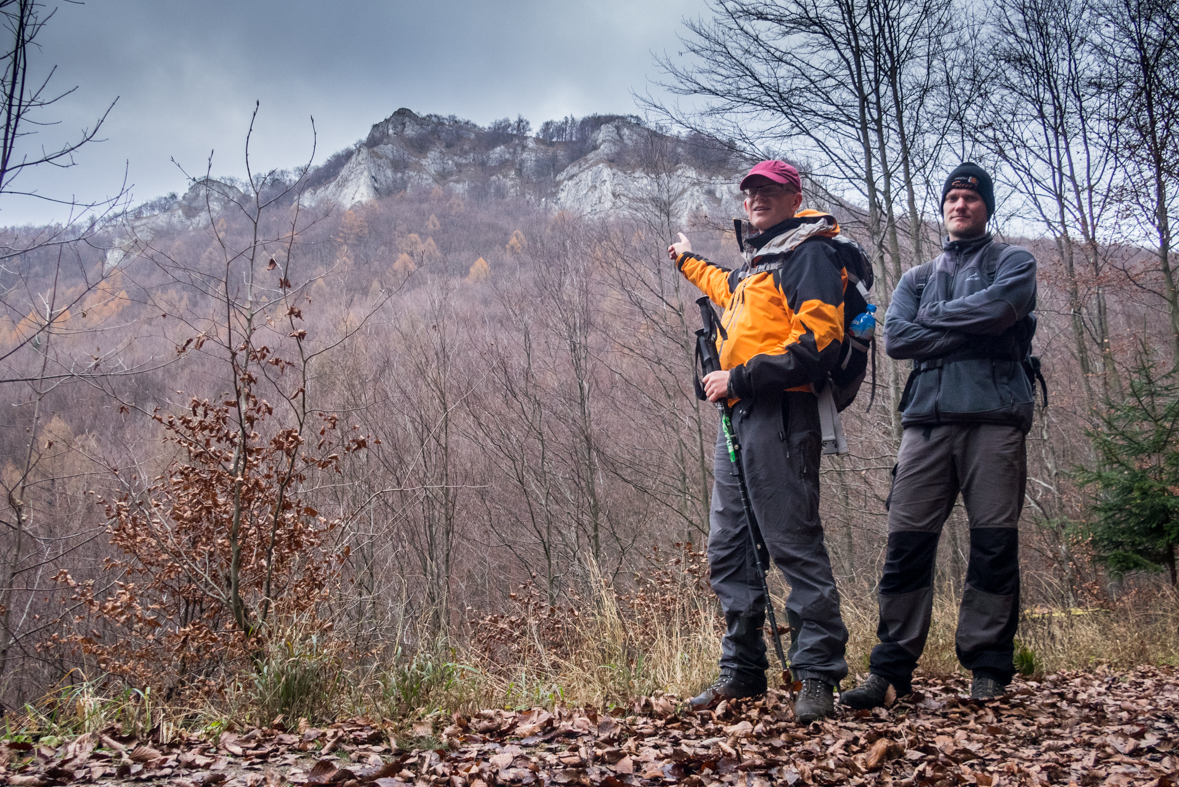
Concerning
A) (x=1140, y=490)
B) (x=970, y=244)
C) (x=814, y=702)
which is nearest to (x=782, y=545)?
(x=814, y=702)

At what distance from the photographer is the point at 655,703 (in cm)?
270

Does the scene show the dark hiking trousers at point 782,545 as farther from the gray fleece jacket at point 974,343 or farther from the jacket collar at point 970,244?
the jacket collar at point 970,244

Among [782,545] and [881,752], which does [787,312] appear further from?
[881,752]

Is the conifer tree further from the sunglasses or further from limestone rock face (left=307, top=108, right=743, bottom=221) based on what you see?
limestone rock face (left=307, top=108, right=743, bottom=221)

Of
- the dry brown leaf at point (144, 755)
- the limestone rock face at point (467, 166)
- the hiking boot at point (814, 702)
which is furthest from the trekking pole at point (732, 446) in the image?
the limestone rock face at point (467, 166)

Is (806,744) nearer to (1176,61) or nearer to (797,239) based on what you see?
(797,239)

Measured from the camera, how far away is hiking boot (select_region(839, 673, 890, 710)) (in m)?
2.78

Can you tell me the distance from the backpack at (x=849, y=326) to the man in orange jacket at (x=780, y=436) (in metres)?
0.07

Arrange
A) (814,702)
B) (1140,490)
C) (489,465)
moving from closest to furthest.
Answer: (814,702) → (1140,490) → (489,465)

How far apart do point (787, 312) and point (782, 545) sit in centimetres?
91

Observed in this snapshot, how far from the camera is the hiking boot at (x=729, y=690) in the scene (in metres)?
2.68

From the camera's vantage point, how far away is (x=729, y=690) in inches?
108

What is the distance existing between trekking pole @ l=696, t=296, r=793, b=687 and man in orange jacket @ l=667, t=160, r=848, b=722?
4 cm

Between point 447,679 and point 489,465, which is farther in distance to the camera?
point 489,465
